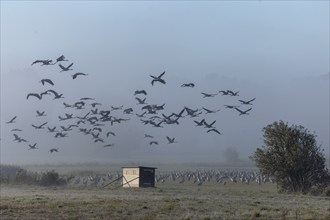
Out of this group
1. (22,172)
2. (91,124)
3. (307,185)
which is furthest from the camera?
(22,172)

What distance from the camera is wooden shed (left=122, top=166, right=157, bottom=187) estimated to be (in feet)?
234

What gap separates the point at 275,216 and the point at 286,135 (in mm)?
36174

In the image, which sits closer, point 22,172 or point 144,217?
point 144,217

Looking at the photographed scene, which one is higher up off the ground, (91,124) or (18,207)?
(91,124)

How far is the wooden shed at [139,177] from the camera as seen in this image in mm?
71300

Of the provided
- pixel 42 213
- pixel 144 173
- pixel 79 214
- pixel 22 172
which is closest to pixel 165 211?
pixel 79 214

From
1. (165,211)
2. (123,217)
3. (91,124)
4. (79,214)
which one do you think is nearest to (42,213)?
(79,214)

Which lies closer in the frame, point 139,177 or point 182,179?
point 139,177

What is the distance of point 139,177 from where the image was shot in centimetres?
7125

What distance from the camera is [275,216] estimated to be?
Answer: 30047mm

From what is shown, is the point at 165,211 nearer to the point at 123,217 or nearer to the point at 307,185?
the point at 123,217

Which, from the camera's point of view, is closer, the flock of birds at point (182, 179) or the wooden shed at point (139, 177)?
the wooden shed at point (139, 177)

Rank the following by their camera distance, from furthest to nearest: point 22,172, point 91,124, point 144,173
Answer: point 22,172 < point 144,173 < point 91,124

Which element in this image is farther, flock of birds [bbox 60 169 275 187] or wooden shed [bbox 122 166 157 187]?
flock of birds [bbox 60 169 275 187]
